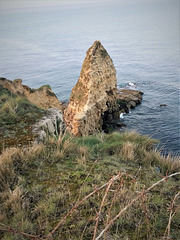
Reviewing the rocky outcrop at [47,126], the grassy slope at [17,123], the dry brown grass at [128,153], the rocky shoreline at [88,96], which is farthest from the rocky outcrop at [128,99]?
the dry brown grass at [128,153]

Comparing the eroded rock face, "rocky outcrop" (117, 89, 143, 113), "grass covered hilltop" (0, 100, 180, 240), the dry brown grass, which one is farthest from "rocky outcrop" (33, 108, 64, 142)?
"rocky outcrop" (117, 89, 143, 113)

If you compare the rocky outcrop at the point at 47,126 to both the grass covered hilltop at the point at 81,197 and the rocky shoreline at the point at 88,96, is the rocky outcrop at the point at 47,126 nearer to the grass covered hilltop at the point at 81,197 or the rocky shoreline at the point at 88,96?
the grass covered hilltop at the point at 81,197

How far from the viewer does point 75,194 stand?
3.14m

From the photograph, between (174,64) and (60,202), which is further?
(174,64)

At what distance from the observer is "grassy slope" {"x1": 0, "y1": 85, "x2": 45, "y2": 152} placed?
4.88m

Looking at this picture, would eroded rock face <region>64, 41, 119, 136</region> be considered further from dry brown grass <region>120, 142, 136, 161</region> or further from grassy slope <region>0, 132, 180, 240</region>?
grassy slope <region>0, 132, 180, 240</region>

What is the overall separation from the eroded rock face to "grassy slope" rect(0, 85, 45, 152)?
38.0 ft

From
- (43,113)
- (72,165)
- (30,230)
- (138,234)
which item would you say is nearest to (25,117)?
(43,113)

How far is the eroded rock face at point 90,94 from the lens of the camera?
62.9 ft

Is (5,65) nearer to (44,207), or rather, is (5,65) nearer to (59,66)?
(59,66)

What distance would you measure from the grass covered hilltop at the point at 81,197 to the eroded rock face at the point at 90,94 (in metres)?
13.8

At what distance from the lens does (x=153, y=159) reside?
17.2 ft

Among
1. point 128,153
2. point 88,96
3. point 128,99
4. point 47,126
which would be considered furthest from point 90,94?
point 128,99

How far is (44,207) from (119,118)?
2732 centimetres
